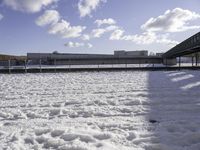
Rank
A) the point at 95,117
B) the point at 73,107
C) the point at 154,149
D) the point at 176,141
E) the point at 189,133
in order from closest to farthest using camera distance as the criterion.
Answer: the point at 154,149 < the point at 176,141 < the point at 189,133 < the point at 95,117 < the point at 73,107

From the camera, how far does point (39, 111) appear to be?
673 cm

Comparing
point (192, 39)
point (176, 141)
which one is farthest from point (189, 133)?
point (192, 39)

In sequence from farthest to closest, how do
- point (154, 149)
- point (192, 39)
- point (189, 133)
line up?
point (192, 39) → point (189, 133) → point (154, 149)

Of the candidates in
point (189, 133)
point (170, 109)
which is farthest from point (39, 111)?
point (189, 133)

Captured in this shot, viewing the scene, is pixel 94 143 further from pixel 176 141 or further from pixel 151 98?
pixel 151 98

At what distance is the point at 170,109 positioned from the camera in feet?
21.9

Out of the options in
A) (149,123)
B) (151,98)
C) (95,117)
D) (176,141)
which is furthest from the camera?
(151,98)

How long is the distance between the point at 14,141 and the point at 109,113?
2535 millimetres

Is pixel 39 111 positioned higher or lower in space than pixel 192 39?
lower

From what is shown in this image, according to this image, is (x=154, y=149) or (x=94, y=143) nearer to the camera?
(x=154, y=149)

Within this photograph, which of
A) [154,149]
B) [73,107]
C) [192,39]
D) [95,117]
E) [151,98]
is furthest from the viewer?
[192,39]

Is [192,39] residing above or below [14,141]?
above

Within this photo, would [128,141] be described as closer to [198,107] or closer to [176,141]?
[176,141]

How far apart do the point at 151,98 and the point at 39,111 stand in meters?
3.67
